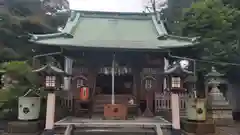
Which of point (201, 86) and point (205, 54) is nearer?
point (205, 54)

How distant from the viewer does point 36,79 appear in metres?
10.9

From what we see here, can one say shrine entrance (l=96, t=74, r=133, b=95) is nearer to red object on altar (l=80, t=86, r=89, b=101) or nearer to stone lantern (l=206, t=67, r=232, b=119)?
red object on altar (l=80, t=86, r=89, b=101)

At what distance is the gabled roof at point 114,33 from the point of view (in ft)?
36.1

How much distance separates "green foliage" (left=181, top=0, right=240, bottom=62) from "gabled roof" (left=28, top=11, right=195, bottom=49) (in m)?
0.98

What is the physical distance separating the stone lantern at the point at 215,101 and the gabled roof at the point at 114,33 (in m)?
3.39

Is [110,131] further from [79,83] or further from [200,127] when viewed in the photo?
[79,83]

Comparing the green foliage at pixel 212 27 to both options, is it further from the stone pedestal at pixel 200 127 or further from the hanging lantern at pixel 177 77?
the stone pedestal at pixel 200 127

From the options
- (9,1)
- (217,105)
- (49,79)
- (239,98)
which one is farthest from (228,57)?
(9,1)

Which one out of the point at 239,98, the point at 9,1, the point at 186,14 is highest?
the point at 9,1

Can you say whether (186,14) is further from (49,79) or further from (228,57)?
(49,79)

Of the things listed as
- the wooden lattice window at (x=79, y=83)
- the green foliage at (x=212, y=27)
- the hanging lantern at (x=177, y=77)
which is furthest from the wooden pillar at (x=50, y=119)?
the green foliage at (x=212, y=27)

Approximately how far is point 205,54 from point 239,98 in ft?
21.4

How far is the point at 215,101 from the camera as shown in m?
13.7

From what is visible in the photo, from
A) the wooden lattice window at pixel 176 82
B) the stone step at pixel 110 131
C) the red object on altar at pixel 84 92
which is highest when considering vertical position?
the wooden lattice window at pixel 176 82
